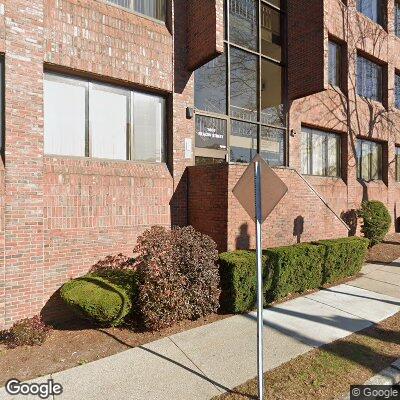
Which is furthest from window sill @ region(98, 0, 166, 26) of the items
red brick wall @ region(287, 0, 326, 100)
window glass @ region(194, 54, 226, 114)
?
red brick wall @ region(287, 0, 326, 100)

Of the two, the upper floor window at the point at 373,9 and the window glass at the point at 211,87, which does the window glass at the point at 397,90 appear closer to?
the upper floor window at the point at 373,9

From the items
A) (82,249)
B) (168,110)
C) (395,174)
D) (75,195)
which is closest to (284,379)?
(82,249)

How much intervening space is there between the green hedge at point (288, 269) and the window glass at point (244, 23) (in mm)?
6156

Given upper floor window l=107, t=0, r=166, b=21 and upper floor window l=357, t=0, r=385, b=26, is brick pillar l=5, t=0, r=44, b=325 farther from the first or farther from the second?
upper floor window l=357, t=0, r=385, b=26

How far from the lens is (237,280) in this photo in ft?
19.2

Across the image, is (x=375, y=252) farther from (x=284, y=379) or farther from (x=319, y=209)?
(x=284, y=379)

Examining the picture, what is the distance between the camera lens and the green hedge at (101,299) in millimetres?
5105

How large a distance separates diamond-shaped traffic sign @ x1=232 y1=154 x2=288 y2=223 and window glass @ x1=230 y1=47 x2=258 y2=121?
18.9 ft

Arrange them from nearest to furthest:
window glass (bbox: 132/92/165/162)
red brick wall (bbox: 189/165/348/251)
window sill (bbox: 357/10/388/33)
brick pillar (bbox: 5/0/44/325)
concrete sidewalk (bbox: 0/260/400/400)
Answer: concrete sidewalk (bbox: 0/260/400/400) < brick pillar (bbox: 5/0/44/325) < red brick wall (bbox: 189/165/348/251) < window glass (bbox: 132/92/165/162) < window sill (bbox: 357/10/388/33)

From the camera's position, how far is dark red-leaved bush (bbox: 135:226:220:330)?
5172 mm

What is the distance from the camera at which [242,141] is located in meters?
9.20

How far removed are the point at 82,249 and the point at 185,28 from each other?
5.88 metres

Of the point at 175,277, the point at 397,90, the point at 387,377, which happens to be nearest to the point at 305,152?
the point at 175,277

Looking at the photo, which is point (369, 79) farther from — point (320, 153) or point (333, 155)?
point (320, 153)
